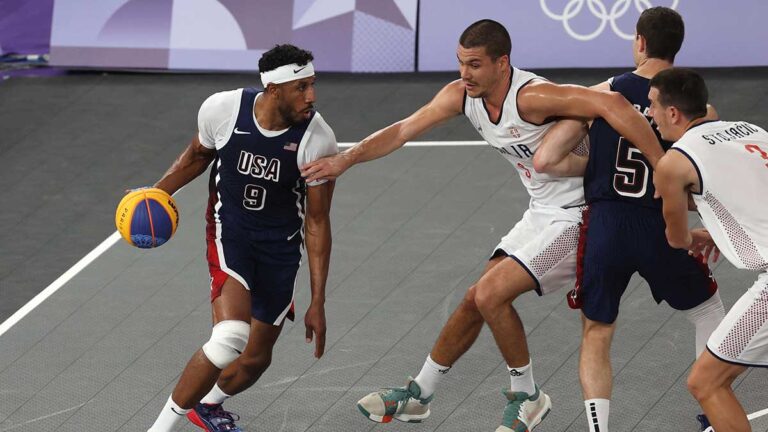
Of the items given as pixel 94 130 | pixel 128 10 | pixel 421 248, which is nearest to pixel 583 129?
pixel 421 248

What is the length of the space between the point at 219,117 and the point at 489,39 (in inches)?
56.1

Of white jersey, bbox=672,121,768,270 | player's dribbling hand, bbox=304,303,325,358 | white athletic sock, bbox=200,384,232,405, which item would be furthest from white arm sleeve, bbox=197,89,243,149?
white jersey, bbox=672,121,768,270

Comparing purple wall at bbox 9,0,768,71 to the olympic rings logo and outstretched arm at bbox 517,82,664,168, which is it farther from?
outstretched arm at bbox 517,82,664,168

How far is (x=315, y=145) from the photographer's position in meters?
6.39

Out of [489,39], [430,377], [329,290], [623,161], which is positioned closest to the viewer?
[623,161]

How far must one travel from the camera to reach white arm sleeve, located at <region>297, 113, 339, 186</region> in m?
6.38

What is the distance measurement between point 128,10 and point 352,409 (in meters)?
6.13

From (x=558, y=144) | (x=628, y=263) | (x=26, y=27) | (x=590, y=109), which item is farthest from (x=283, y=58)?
(x=26, y=27)

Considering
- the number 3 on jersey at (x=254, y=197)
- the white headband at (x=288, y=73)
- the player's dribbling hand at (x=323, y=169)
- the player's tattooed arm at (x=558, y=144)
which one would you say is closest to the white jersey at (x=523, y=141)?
the player's tattooed arm at (x=558, y=144)

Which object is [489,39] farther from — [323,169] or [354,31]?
[354,31]

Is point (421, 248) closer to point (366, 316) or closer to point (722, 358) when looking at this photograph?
point (366, 316)

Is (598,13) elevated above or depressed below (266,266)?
above

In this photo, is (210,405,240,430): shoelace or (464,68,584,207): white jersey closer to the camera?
(464,68,584,207): white jersey

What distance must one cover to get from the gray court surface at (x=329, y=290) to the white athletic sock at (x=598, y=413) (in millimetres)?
600
